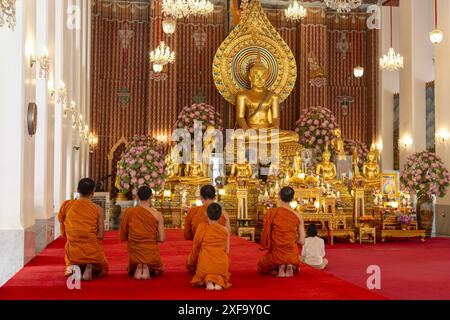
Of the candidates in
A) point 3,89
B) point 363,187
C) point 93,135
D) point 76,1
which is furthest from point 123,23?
point 3,89

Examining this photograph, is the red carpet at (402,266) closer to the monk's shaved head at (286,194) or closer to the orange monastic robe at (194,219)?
the monk's shaved head at (286,194)

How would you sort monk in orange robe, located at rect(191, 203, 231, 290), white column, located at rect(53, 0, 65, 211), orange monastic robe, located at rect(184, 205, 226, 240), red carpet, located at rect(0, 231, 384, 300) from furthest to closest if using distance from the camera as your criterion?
white column, located at rect(53, 0, 65, 211) → orange monastic robe, located at rect(184, 205, 226, 240) → monk in orange robe, located at rect(191, 203, 231, 290) → red carpet, located at rect(0, 231, 384, 300)

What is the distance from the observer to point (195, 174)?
42.4ft

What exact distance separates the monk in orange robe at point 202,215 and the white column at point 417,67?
9.66 meters

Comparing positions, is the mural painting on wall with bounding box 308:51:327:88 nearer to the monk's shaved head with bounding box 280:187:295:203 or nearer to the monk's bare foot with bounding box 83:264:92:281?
the monk's shaved head with bounding box 280:187:295:203

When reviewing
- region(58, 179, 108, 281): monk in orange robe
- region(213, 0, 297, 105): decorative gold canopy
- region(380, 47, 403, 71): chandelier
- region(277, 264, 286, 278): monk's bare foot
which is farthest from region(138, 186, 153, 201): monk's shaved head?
region(213, 0, 297, 105): decorative gold canopy

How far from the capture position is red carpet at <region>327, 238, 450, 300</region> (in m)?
5.90

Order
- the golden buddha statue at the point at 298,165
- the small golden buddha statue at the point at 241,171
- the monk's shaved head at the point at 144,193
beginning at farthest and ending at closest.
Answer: the small golden buddha statue at the point at 241,171 → the golden buddha statue at the point at 298,165 → the monk's shaved head at the point at 144,193

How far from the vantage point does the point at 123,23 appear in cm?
1734

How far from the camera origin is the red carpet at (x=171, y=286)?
4.82 metres

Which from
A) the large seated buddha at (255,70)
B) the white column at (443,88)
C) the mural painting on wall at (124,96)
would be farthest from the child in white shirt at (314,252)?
the mural painting on wall at (124,96)

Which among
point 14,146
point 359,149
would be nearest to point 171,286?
point 14,146

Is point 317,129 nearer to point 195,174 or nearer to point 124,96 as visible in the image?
point 195,174

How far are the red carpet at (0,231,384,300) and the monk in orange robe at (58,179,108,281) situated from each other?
17 cm
